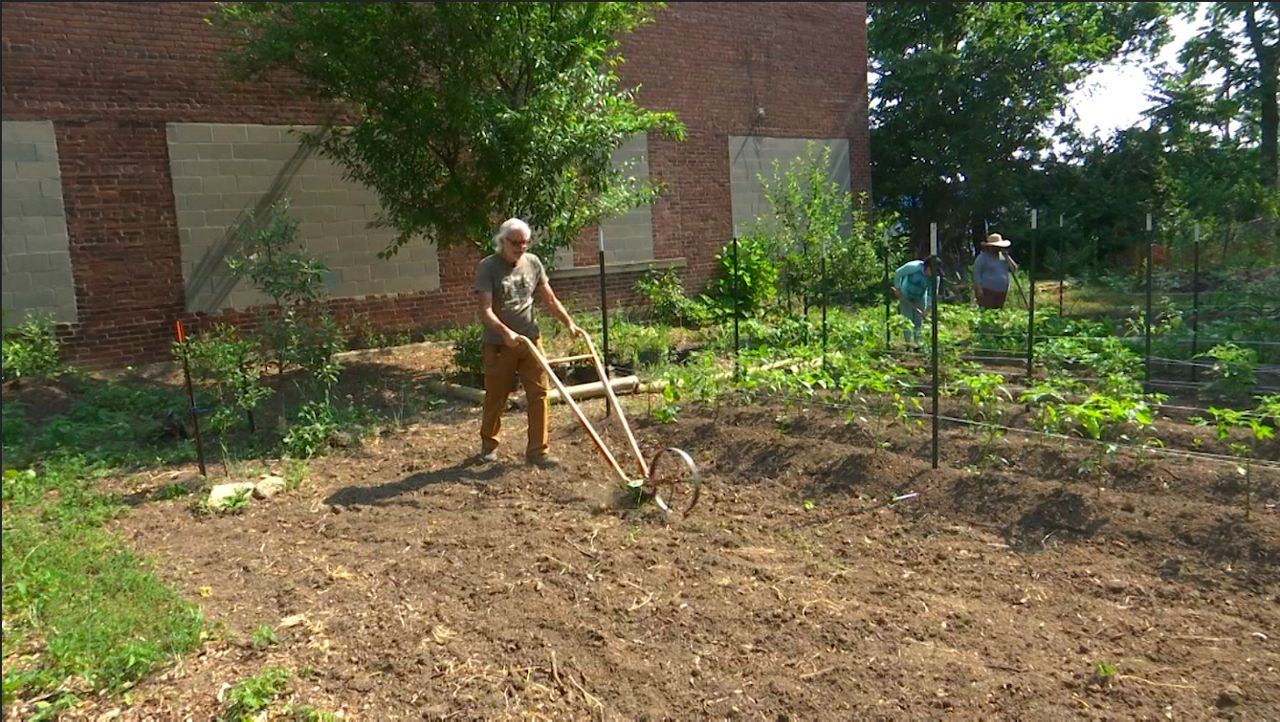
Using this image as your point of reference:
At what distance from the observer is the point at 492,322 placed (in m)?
6.07

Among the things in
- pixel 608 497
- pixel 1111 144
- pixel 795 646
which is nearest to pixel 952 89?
pixel 1111 144

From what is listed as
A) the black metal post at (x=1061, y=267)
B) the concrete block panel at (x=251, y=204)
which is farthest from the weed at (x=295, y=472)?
the black metal post at (x=1061, y=267)

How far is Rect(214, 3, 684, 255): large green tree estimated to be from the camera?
8.70 meters

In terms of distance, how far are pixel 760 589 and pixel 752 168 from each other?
1335cm

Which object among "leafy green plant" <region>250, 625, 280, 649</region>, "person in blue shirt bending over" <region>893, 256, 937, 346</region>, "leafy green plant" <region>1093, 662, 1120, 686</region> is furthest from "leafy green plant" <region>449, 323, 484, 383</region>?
"leafy green plant" <region>1093, 662, 1120, 686</region>

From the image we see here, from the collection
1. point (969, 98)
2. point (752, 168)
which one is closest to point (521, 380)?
point (752, 168)

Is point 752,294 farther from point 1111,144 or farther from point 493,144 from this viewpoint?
point 1111,144

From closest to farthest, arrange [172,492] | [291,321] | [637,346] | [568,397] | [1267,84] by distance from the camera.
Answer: [568,397], [172,492], [291,321], [637,346], [1267,84]

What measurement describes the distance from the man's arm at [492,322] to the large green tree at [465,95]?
2851 millimetres

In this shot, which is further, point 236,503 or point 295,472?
point 295,472

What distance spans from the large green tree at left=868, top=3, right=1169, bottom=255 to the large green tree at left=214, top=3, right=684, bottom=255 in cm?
1420

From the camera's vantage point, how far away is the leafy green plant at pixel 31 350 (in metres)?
8.64

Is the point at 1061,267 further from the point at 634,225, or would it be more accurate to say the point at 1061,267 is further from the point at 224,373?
the point at 224,373

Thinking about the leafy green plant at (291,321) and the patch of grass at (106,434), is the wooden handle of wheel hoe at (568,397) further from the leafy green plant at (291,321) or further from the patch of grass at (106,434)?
the patch of grass at (106,434)
